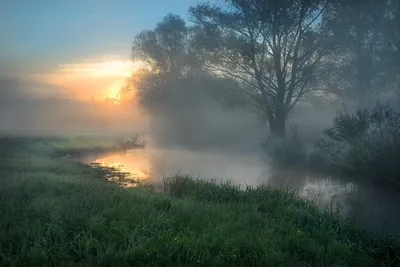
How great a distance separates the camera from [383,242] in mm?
8180

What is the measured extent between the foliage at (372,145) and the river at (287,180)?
2.43 feet

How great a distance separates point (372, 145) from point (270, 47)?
359 inches

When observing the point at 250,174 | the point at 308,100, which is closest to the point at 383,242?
the point at 250,174

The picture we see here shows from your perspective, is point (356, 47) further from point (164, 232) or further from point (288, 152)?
point (164, 232)

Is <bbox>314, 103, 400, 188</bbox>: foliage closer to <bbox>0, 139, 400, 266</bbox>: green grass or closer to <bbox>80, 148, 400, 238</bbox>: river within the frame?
<bbox>80, 148, 400, 238</bbox>: river

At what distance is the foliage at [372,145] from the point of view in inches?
591

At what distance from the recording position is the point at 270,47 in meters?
22.1

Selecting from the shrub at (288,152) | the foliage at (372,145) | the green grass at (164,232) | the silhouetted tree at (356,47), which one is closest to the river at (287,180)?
the foliage at (372,145)

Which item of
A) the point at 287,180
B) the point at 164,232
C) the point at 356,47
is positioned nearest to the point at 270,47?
the point at 356,47

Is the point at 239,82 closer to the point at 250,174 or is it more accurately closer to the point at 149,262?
the point at 250,174

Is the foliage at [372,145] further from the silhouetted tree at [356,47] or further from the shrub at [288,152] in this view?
the silhouetted tree at [356,47]

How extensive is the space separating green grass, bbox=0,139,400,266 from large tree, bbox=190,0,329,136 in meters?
12.4

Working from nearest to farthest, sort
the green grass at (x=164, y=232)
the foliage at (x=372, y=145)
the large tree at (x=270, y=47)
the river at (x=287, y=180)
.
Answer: the green grass at (x=164, y=232) → the river at (x=287, y=180) → the foliage at (x=372, y=145) → the large tree at (x=270, y=47)

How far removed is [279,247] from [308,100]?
17.3 m
